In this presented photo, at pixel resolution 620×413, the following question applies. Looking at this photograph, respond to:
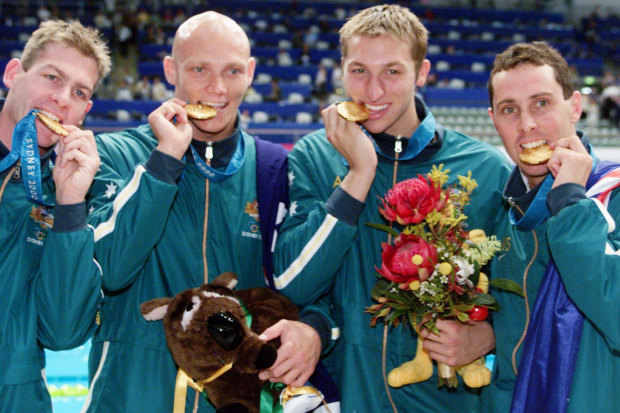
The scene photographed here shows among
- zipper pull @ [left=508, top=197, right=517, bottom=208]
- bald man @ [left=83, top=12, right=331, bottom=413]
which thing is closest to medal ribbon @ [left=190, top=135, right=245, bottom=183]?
bald man @ [left=83, top=12, right=331, bottom=413]

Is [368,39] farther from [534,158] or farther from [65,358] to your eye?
[65,358]

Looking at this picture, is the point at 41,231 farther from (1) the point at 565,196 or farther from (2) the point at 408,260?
(1) the point at 565,196

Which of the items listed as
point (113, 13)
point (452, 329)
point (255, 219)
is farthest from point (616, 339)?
point (113, 13)

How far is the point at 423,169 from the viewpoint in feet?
7.88

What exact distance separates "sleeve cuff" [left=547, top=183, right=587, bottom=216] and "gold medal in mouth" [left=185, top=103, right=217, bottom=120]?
119cm

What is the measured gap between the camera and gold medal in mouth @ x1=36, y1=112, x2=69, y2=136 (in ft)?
6.74

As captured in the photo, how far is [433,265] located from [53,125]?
131 centimetres

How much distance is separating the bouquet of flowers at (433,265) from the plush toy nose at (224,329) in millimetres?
489

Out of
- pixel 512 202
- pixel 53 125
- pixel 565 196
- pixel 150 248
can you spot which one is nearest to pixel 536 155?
pixel 512 202

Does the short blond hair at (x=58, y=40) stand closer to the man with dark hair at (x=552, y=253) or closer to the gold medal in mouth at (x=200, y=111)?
the gold medal in mouth at (x=200, y=111)

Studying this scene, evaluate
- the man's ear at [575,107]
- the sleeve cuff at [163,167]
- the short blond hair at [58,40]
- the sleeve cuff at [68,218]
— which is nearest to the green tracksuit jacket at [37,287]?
the sleeve cuff at [68,218]

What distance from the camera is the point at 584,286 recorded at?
1815 millimetres

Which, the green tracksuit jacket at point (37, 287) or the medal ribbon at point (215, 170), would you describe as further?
the medal ribbon at point (215, 170)

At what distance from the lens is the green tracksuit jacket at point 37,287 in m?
1.93
